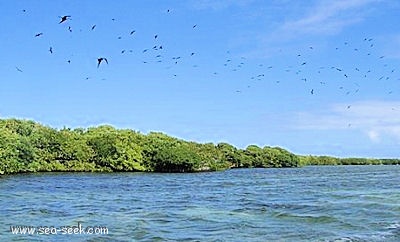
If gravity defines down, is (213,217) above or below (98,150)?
below

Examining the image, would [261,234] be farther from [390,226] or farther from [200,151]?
[200,151]

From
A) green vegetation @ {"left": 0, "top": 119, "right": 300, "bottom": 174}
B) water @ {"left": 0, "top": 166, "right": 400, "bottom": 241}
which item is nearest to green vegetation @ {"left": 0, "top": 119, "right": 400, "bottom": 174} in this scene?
green vegetation @ {"left": 0, "top": 119, "right": 300, "bottom": 174}

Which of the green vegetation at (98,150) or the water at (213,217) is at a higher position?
the green vegetation at (98,150)

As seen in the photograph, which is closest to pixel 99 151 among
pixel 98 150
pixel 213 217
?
A: pixel 98 150

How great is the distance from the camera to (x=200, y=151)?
11931 cm

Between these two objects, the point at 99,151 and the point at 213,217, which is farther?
the point at 99,151

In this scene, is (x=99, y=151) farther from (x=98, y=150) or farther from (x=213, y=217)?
(x=213, y=217)

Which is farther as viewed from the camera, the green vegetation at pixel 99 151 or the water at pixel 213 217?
the green vegetation at pixel 99 151

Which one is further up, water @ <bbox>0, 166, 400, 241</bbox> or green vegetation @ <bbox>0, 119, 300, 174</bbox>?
green vegetation @ <bbox>0, 119, 300, 174</bbox>

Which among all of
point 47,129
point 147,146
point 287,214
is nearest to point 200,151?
point 147,146

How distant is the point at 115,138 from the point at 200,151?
26.4 m

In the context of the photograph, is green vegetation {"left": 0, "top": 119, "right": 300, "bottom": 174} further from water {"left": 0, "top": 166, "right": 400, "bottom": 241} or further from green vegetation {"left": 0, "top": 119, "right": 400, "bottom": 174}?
water {"left": 0, "top": 166, "right": 400, "bottom": 241}

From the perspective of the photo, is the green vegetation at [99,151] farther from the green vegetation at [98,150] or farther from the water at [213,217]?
the water at [213,217]

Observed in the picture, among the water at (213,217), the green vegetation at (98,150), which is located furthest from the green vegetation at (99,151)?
the water at (213,217)
